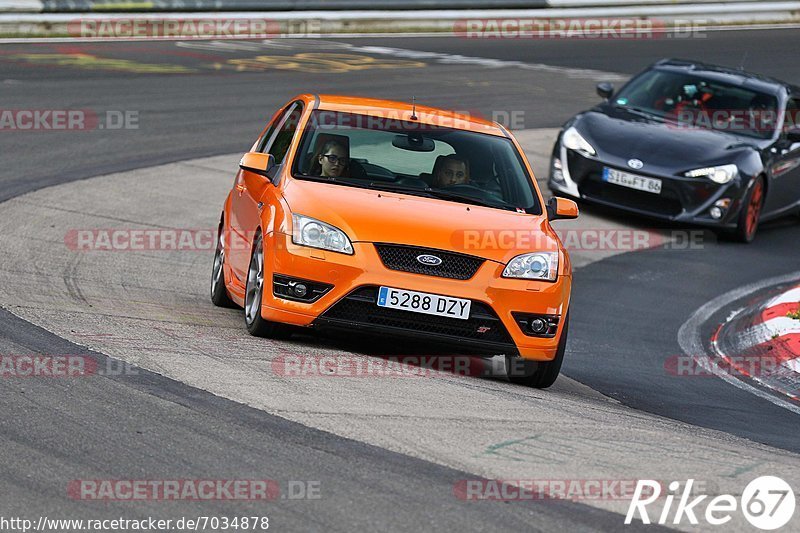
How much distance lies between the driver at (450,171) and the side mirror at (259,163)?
3.35 feet

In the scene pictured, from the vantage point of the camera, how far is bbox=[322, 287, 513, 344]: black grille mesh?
7750 mm

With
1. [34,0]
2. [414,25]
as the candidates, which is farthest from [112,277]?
[414,25]

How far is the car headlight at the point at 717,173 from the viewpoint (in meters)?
14.5

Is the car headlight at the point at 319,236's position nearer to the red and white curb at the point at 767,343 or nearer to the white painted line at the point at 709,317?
the white painted line at the point at 709,317

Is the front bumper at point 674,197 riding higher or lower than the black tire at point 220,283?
lower

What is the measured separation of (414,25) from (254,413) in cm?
2298

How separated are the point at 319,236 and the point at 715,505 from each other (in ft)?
9.98

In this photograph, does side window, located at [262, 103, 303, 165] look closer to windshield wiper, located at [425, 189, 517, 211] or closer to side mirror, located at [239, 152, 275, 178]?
side mirror, located at [239, 152, 275, 178]

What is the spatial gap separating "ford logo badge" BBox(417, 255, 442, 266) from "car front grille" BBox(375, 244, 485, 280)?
11mm

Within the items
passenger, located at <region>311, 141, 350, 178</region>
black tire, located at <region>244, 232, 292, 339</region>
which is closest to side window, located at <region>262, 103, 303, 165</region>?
passenger, located at <region>311, 141, 350, 178</region>

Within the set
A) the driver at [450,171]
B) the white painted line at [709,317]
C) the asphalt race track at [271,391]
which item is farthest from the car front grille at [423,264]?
the white painted line at [709,317]

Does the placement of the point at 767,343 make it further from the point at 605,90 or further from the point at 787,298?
the point at 605,90

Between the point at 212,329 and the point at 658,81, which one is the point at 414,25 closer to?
the point at 658,81

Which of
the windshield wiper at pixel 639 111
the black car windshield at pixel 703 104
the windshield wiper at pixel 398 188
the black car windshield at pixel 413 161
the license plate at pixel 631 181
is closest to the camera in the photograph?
the windshield wiper at pixel 398 188
